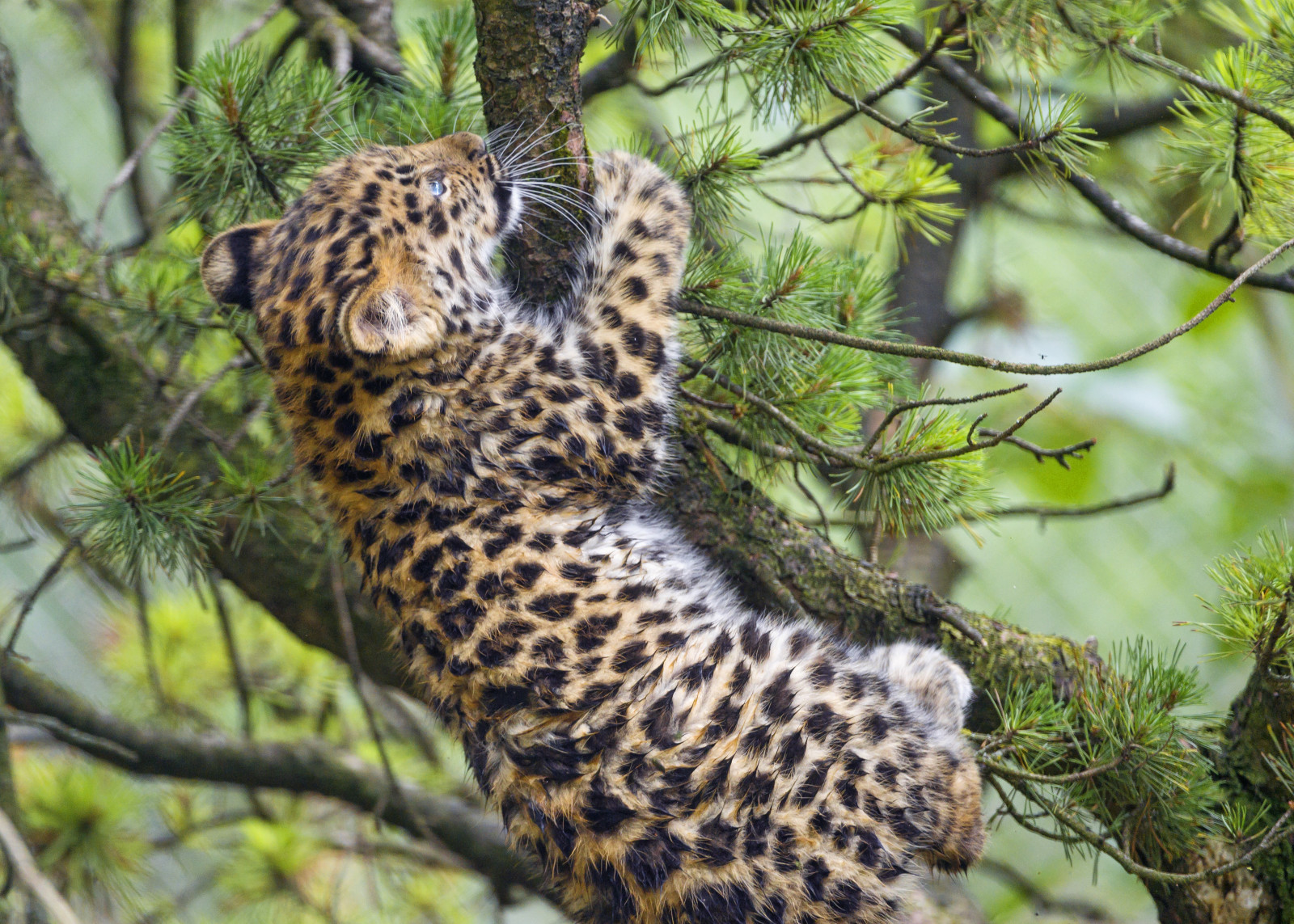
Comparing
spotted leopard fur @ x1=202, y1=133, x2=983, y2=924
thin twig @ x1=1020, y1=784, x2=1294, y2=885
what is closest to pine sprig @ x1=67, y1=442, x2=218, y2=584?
spotted leopard fur @ x1=202, y1=133, x2=983, y2=924

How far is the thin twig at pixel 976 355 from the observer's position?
5.97 ft

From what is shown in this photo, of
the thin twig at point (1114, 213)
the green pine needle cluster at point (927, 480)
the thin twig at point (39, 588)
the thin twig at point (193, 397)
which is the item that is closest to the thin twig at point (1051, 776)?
the green pine needle cluster at point (927, 480)

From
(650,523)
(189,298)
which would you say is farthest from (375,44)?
(650,523)

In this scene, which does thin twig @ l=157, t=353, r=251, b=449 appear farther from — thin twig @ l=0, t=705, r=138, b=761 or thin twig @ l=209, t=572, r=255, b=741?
thin twig @ l=0, t=705, r=138, b=761

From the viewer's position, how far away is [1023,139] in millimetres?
2408

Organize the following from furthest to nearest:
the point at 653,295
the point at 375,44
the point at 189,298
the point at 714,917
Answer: the point at 375,44, the point at 189,298, the point at 653,295, the point at 714,917

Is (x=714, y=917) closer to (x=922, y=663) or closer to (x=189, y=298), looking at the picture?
(x=922, y=663)

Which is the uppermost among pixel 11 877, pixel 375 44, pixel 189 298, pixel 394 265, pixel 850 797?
pixel 375 44

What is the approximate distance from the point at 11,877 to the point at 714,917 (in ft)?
4.72

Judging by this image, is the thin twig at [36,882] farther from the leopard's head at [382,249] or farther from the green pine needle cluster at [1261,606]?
the green pine needle cluster at [1261,606]

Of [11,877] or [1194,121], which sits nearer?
[11,877]

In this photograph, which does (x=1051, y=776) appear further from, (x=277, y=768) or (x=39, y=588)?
(x=277, y=768)

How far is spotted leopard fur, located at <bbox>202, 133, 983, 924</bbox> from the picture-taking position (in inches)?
86.5

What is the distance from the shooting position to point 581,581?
239 cm
